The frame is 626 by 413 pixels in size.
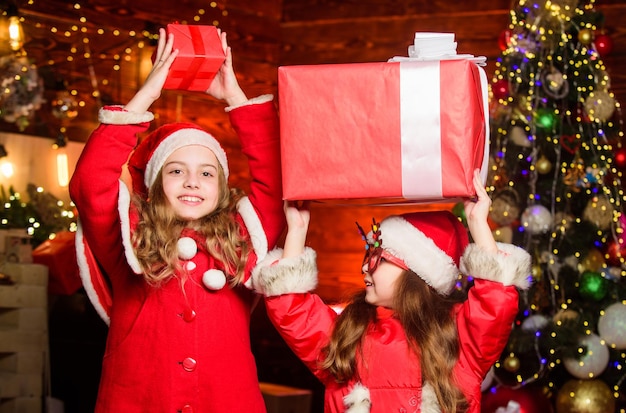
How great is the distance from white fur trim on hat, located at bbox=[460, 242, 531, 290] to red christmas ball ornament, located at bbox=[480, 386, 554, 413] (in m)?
1.77

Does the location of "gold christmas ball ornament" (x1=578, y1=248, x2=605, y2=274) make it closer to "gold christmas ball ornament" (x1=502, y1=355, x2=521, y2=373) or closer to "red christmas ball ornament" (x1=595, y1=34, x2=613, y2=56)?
"gold christmas ball ornament" (x1=502, y1=355, x2=521, y2=373)

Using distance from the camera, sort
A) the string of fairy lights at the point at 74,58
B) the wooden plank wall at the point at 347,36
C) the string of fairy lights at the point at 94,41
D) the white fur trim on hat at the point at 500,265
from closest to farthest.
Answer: the white fur trim on hat at the point at 500,265 → the string of fairy lights at the point at 74,58 → the string of fairy lights at the point at 94,41 → the wooden plank wall at the point at 347,36

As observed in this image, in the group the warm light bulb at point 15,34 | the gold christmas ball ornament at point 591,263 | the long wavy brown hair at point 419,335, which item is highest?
the warm light bulb at point 15,34

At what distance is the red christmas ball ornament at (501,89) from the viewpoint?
4.01 metres

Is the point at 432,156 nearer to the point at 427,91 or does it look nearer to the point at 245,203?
the point at 427,91

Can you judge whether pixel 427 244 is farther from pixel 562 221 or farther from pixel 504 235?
pixel 562 221

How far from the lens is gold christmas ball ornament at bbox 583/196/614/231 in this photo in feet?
12.7

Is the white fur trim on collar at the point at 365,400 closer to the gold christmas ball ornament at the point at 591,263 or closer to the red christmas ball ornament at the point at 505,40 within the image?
the gold christmas ball ornament at the point at 591,263

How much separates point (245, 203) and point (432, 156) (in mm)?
705

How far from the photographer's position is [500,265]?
2254mm

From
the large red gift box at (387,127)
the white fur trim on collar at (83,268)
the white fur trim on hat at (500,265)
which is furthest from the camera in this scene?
the white fur trim on collar at (83,268)

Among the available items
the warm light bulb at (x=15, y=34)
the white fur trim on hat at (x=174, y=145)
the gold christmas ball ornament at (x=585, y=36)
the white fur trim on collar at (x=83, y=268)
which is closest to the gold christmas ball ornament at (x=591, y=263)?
the gold christmas ball ornament at (x=585, y=36)

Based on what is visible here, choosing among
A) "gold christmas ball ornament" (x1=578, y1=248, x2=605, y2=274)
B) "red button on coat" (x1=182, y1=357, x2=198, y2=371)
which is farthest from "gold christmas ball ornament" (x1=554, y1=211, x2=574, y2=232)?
"red button on coat" (x1=182, y1=357, x2=198, y2=371)

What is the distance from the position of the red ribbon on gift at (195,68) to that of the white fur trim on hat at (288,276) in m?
0.53
